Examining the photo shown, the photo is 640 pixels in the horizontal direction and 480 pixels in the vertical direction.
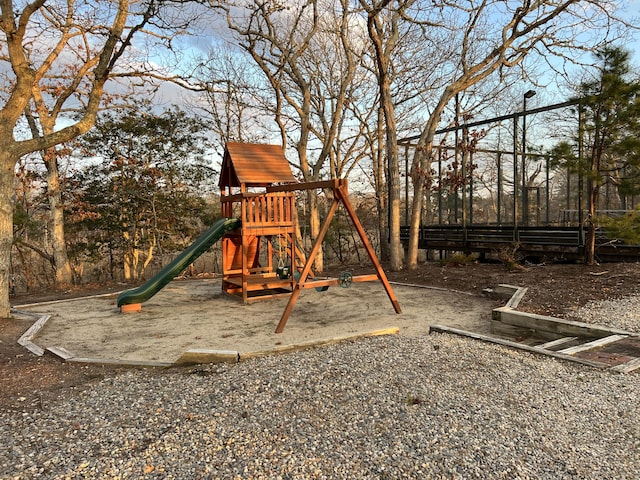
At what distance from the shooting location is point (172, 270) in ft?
25.9

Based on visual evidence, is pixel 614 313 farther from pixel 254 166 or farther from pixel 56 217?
pixel 56 217

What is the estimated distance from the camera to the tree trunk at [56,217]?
451 inches

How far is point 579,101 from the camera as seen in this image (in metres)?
8.68

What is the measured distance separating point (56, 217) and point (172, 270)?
599 centimetres

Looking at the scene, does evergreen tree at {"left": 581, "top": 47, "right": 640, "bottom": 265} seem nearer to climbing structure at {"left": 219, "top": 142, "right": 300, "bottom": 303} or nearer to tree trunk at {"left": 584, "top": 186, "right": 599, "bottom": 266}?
tree trunk at {"left": 584, "top": 186, "right": 599, "bottom": 266}

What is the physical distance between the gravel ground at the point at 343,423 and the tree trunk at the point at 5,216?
3.82 m

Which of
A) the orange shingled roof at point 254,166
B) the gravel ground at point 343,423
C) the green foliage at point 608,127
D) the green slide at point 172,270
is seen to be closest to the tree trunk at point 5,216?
the green slide at point 172,270

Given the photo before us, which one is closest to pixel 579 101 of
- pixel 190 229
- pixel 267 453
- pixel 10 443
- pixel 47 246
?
pixel 267 453

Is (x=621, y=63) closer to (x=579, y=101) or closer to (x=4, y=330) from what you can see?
(x=579, y=101)

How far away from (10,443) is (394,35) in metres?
11.7

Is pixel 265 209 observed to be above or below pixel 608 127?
below

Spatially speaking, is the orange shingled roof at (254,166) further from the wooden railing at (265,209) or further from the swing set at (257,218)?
the wooden railing at (265,209)

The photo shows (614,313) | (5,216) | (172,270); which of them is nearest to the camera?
(614,313)

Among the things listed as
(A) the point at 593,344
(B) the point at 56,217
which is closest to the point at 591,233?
(A) the point at 593,344
